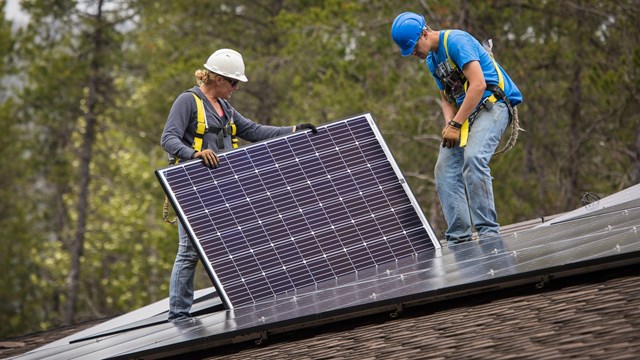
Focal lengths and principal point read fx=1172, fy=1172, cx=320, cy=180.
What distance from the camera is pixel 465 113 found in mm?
9422

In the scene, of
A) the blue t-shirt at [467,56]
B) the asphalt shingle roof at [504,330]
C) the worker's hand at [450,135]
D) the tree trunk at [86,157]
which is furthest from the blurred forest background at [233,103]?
the asphalt shingle roof at [504,330]

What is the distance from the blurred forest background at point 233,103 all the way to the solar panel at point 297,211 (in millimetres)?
18604

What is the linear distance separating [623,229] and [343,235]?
2.65 metres

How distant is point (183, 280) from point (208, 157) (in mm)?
992

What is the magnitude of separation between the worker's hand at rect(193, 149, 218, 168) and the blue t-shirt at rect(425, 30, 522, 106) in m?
2.02

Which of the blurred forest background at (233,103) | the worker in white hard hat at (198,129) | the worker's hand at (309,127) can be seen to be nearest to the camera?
the worker in white hard hat at (198,129)

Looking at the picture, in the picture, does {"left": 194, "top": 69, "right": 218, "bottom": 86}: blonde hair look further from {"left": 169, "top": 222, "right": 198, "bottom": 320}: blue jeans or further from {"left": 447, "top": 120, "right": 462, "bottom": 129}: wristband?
{"left": 447, "top": 120, "right": 462, "bottom": 129}: wristband

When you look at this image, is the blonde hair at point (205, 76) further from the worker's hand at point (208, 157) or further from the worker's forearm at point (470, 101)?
the worker's forearm at point (470, 101)

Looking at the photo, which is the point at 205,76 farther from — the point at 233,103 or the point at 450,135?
the point at 233,103

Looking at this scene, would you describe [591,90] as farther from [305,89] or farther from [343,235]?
[343,235]

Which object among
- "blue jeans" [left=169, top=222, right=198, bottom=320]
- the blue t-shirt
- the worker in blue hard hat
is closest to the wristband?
the worker in blue hard hat

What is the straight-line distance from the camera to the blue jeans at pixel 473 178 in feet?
30.9

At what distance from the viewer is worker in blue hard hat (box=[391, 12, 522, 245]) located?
941 centimetres

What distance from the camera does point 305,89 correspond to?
Answer: 3409 centimetres
